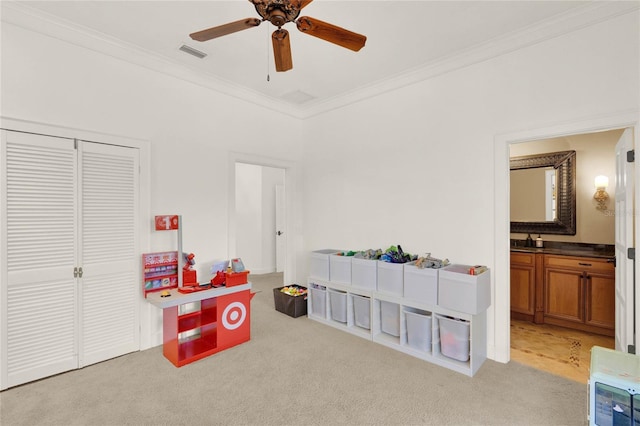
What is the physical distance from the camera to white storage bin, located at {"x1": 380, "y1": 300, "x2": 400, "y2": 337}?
10.7ft

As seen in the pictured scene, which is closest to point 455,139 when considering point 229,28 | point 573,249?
point 573,249

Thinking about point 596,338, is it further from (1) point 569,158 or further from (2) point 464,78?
(2) point 464,78

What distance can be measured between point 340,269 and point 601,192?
3.27 meters

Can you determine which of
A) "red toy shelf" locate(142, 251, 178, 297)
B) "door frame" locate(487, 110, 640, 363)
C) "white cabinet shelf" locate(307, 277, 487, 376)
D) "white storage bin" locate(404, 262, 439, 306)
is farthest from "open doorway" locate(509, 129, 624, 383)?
"red toy shelf" locate(142, 251, 178, 297)

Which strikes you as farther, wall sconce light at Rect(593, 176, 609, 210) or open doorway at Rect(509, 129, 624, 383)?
wall sconce light at Rect(593, 176, 609, 210)

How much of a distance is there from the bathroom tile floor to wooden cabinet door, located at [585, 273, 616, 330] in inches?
7.5

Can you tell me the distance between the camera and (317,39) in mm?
2922

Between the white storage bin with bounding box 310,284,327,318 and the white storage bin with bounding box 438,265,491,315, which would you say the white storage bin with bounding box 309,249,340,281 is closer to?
the white storage bin with bounding box 310,284,327,318

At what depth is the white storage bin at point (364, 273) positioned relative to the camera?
342 centimetres

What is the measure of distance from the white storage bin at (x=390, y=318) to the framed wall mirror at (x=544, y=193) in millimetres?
2426

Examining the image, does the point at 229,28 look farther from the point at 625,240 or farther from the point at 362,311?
the point at 625,240

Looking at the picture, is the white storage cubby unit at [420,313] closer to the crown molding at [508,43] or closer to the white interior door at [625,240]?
the white interior door at [625,240]

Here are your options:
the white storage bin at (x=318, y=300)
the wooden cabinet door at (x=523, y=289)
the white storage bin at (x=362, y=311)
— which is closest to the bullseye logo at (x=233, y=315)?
the white storage bin at (x=318, y=300)

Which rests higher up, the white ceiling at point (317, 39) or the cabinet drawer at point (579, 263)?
the white ceiling at point (317, 39)
